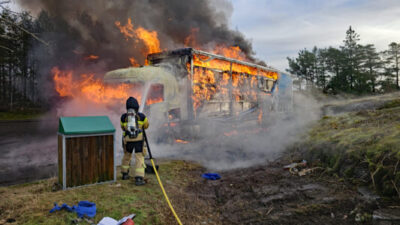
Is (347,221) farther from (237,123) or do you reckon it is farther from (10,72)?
(10,72)

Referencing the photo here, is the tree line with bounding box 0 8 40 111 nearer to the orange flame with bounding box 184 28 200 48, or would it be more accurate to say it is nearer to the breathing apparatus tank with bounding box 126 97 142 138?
the orange flame with bounding box 184 28 200 48

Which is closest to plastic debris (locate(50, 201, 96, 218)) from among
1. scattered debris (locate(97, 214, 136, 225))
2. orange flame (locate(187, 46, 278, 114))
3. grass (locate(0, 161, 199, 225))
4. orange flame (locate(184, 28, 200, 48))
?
grass (locate(0, 161, 199, 225))

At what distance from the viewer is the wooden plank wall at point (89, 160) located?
4.36 m

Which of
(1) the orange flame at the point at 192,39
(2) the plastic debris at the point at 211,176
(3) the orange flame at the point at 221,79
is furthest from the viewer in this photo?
(1) the orange flame at the point at 192,39

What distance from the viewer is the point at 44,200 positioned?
377 centimetres

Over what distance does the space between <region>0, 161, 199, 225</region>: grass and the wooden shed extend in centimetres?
20

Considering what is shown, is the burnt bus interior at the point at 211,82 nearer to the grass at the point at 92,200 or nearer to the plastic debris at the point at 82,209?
the grass at the point at 92,200

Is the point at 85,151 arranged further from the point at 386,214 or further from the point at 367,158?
the point at 367,158

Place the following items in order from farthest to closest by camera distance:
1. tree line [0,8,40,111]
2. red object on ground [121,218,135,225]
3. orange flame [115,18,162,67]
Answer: tree line [0,8,40,111], orange flame [115,18,162,67], red object on ground [121,218,135,225]

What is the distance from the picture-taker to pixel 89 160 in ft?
14.9

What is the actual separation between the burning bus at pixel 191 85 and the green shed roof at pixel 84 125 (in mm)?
3110

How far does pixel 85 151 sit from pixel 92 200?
101 cm

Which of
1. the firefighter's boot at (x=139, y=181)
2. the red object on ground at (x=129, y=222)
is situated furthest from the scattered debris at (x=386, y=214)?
the firefighter's boot at (x=139, y=181)

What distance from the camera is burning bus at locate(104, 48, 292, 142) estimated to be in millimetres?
8227
